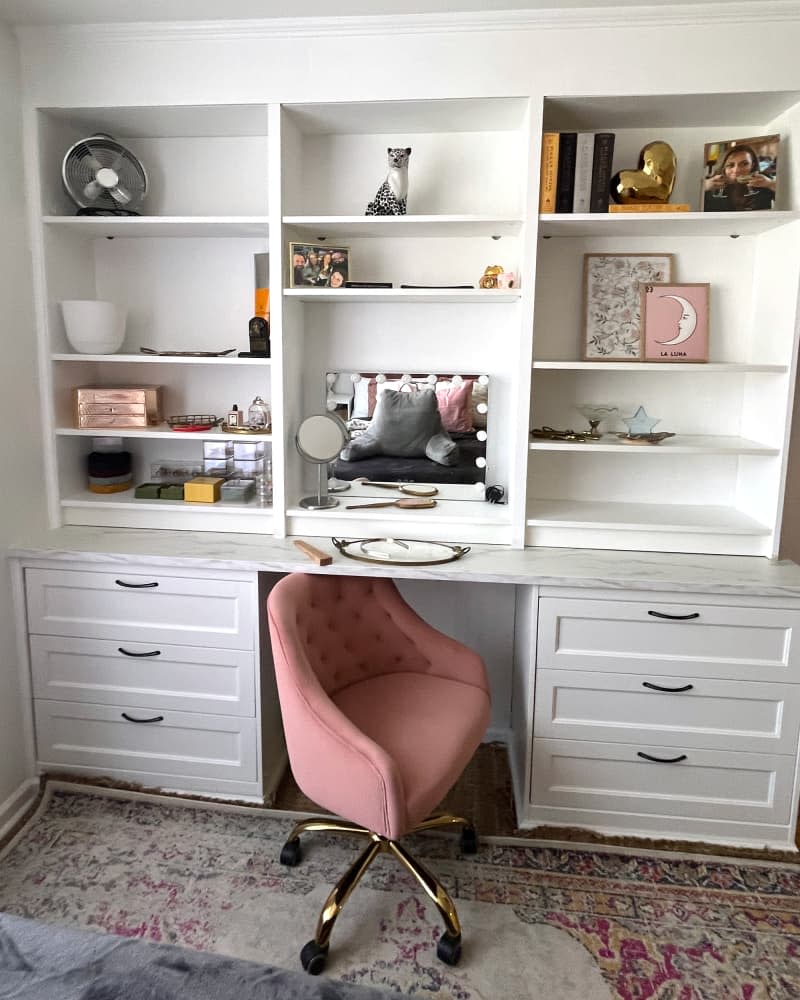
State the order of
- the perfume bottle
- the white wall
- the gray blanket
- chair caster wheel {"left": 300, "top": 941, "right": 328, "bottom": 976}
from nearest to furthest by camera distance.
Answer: the gray blanket → chair caster wheel {"left": 300, "top": 941, "right": 328, "bottom": 976} → the white wall → the perfume bottle

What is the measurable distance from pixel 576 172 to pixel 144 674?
6.85 ft

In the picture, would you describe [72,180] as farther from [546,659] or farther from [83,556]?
[546,659]

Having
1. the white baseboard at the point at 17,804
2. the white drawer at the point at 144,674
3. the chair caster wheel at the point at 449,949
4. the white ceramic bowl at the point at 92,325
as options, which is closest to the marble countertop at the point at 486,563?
the white drawer at the point at 144,674

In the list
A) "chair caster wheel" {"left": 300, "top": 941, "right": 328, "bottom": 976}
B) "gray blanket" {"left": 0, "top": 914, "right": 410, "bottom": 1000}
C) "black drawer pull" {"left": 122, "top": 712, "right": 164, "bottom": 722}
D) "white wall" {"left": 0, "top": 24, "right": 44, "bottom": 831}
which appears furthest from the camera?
"black drawer pull" {"left": 122, "top": 712, "right": 164, "bottom": 722}

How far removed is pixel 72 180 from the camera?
2416mm

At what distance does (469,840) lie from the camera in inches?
85.0

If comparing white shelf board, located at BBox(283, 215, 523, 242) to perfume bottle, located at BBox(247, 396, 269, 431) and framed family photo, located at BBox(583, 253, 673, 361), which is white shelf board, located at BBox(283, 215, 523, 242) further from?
perfume bottle, located at BBox(247, 396, 269, 431)

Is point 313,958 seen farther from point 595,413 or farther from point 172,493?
point 595,413

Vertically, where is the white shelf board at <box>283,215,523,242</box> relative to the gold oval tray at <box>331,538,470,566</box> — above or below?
above

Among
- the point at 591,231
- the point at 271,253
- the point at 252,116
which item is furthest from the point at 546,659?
the point at 252,116

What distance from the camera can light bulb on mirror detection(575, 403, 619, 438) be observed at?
2.45 m

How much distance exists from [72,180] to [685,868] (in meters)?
2.90

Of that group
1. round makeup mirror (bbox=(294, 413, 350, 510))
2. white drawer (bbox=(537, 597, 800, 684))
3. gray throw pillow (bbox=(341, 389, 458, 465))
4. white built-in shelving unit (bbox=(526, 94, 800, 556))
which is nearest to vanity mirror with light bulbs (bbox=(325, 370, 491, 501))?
gray throw pillow (bbox=(341, 389, 458, 465))

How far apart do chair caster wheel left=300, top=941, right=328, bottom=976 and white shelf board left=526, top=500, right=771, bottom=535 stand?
1345 millimetres
